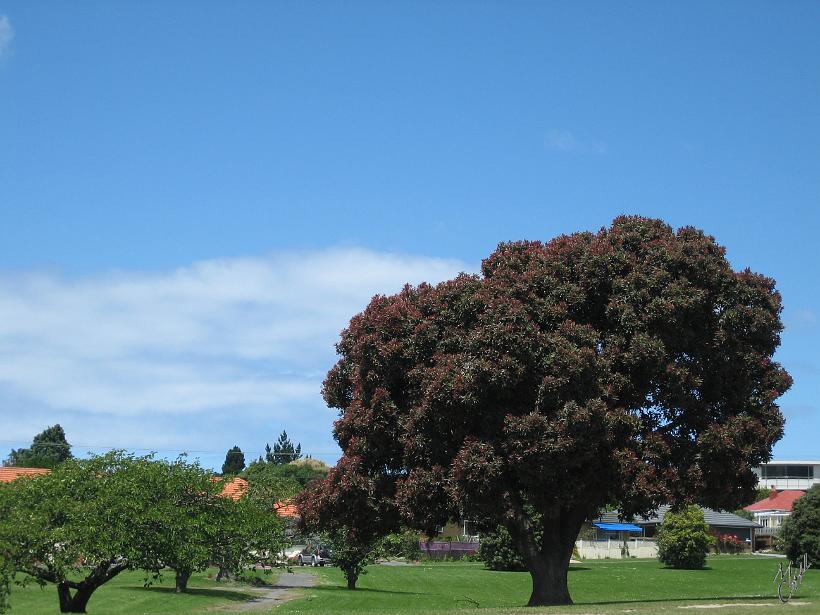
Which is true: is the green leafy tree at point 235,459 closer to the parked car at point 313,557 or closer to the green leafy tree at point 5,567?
the parked car at point 313,557

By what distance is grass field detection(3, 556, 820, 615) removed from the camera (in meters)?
22.1

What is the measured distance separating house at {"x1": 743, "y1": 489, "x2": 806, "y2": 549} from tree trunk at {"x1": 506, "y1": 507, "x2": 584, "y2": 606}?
246ft

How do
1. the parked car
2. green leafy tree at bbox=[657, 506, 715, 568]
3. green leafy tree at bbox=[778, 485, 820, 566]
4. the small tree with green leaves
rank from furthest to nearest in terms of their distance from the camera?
the parked car
green leafy tree at bbox=[657, 506, 715, 568]
green leafy tree at bbox=[778, 485, 820, 566]
the small tree with green leaves

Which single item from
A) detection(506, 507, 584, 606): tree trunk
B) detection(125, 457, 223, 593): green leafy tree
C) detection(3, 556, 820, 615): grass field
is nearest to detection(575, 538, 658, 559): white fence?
detection(3, 556, 820, 615): grass field

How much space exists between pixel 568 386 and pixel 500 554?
145 ft

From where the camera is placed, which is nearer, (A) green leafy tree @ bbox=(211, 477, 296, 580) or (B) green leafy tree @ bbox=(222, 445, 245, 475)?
(A) green leafy tree @ bbox=(211, 477, 296, 580)

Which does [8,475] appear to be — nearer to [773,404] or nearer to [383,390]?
[383,390]

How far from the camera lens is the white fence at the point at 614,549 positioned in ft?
277

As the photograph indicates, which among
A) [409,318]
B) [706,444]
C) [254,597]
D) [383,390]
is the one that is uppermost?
[409,318]

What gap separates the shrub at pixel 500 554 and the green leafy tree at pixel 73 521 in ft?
133

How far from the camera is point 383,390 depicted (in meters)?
25.4

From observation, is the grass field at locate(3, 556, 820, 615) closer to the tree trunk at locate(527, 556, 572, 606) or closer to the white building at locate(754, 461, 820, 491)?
the tree trunk at locate(527, 556, 572, 606)

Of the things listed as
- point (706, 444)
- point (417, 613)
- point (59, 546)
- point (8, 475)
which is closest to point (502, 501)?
point (417, 613)

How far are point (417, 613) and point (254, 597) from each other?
2171 cm
